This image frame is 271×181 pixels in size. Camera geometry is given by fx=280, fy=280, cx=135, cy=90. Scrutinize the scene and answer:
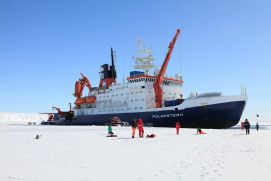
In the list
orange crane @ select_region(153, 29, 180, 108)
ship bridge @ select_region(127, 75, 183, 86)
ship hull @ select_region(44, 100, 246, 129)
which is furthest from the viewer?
ship bridge @ select_region(127, 75, 183, 86)

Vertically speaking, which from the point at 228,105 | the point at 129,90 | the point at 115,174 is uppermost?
the point at 129,90

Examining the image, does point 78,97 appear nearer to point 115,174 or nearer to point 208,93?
point 208,93

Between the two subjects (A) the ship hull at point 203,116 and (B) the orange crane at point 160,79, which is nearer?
(A) the ship hull at point 203,116

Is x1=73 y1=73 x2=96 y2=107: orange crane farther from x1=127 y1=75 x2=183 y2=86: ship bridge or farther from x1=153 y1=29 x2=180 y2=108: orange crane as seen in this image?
x1=153 y1=29 x2=180 y2=108: orange crane

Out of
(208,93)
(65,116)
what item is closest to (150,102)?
(208,93)

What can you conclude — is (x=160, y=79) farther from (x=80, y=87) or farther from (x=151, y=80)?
(x=80, y=87)

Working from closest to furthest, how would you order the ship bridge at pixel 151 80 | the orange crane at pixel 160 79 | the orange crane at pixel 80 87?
the orange crane at pixel 160 79
the ship bridge at pixel 151 80
the orange crane at pixel 80 87

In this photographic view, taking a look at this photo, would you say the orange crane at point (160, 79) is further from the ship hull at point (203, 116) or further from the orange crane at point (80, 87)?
the orange crane at point (80, 87)

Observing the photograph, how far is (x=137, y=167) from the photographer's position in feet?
24.3

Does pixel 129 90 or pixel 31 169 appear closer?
pixel 31 169

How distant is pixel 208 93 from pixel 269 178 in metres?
33.2

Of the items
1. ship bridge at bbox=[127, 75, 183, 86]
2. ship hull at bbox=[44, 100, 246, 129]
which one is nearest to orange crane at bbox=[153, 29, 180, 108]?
ship bridge at bbox=[127, 75, 183, 86]

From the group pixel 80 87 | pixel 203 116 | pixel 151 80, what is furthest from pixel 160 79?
pixel 80 87

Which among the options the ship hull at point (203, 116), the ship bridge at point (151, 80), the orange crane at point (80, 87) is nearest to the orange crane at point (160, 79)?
the ship bridge at point (151, 80)
